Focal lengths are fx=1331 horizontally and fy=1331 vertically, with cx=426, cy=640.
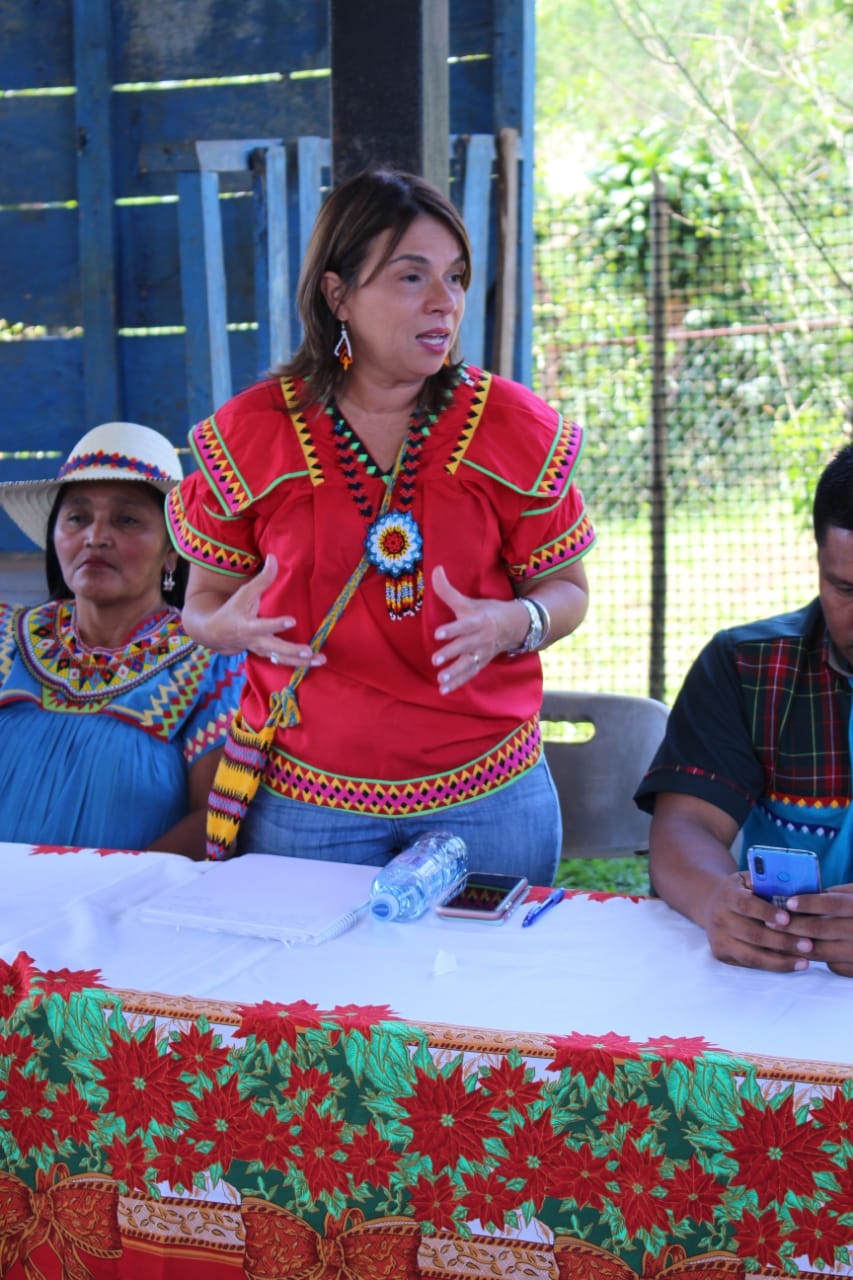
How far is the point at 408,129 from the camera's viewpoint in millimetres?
2791

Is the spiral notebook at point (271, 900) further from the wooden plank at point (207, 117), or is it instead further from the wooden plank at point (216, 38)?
the wooden plank at point (216, 38)

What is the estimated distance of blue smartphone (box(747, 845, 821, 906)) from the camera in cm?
163

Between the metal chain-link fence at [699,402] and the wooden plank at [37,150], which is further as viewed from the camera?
the metal chain-link fence at [699,402]

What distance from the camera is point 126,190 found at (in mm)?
4262

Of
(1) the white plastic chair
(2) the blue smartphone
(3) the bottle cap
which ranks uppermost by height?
(2) the blue smartphone

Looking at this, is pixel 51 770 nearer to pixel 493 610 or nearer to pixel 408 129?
pixel 493 610

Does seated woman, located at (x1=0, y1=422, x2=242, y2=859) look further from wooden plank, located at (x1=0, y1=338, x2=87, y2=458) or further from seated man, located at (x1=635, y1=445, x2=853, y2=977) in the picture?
wooden plank, located at (x1=0, y1=338, x2=87, y2=458)

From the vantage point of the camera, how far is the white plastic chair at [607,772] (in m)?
2.92

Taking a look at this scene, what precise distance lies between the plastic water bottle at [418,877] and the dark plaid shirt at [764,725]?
344 mm

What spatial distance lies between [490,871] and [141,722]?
88cm

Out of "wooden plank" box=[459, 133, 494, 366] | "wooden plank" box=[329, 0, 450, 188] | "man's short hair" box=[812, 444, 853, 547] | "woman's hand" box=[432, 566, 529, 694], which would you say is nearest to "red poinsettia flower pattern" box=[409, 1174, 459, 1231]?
"woman's hand" box=[432, 566, 529, 694]

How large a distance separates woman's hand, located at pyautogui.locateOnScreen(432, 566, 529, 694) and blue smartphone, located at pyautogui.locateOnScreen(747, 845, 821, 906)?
50cm

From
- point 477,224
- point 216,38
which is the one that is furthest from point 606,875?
point 216,38

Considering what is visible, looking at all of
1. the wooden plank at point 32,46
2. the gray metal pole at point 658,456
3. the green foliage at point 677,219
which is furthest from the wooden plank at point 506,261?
the green foliage at point 677,219
